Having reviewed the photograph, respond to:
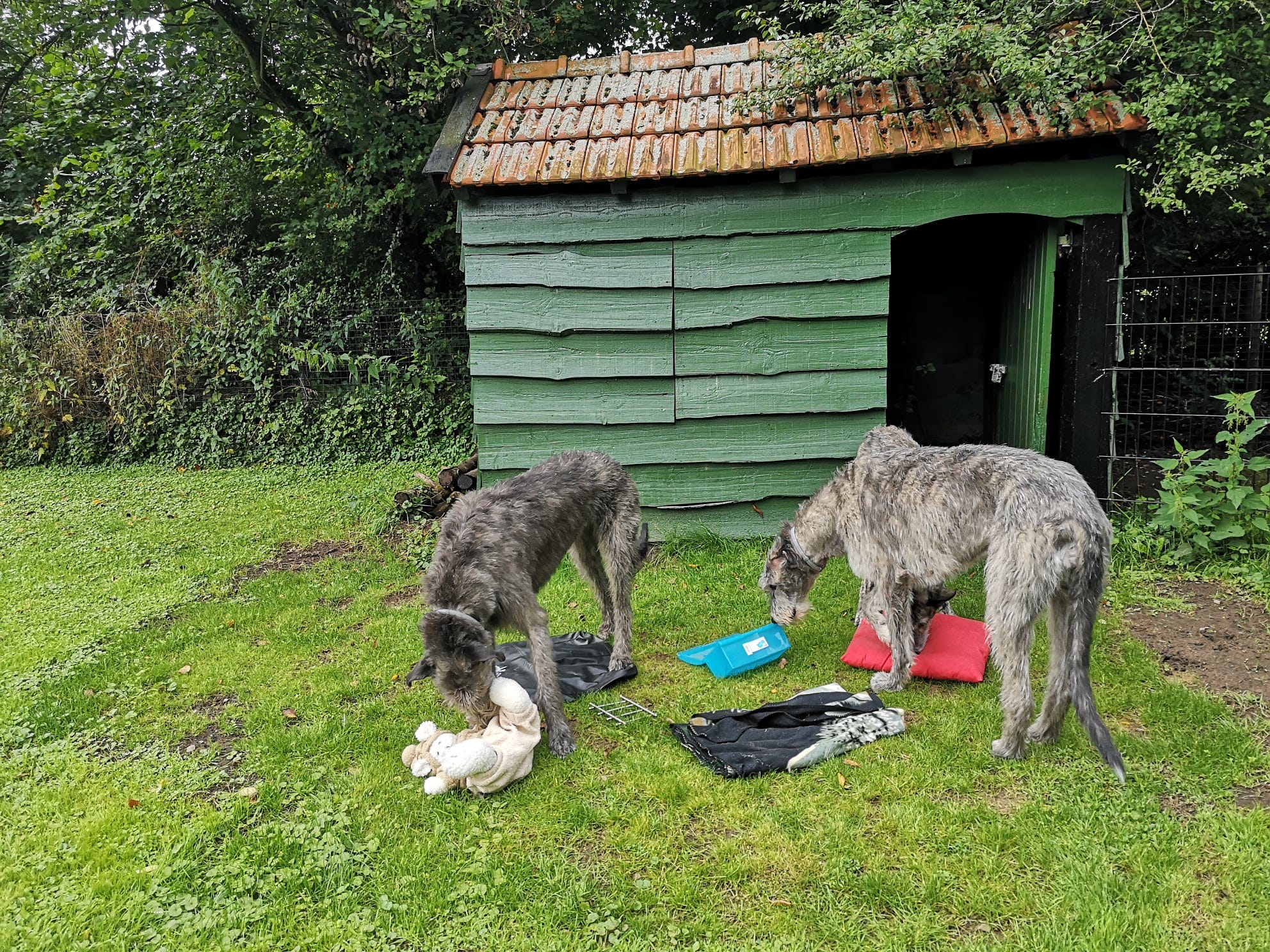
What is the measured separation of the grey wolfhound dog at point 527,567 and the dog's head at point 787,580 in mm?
866

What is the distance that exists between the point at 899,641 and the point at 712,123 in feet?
14.8

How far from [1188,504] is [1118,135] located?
2.79 meters

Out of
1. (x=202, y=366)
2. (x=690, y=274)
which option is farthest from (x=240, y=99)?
(x=690, y=274)

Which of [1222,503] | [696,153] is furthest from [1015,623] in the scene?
[696,153]

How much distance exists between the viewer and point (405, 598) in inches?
247

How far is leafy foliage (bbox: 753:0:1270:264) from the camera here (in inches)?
208

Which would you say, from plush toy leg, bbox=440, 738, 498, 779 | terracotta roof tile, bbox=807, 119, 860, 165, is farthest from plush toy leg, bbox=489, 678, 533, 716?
terracotta roof tile, bbox=807, 119, 860, 165

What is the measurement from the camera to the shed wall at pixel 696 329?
6363 millimetres

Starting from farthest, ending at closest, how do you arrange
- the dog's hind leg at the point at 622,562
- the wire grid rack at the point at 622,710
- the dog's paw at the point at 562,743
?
the dog's hind leg at the point at 622,562 → the wire grid rack at the point at 622,710 → the dog's paw at the point at 562,743

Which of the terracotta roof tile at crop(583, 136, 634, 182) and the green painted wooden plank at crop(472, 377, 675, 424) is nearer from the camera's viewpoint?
the terracotta roof tile at crop(583, 136, 634, 182)

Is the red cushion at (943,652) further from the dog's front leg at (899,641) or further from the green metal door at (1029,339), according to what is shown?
the green metal door at (1029,339)

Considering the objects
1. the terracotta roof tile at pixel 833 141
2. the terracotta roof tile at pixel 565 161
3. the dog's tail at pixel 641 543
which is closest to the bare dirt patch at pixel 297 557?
the dog's tail at pixel 641 543

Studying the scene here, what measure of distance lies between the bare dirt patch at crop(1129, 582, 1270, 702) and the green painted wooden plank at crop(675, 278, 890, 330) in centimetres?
304

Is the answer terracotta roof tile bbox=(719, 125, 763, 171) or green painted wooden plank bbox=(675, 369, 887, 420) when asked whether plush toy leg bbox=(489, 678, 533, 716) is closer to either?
green painted wooden plank bbox=(675, 369, 887, 420)
